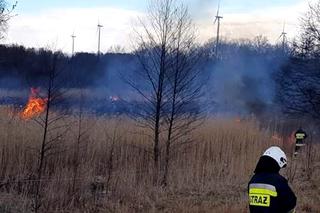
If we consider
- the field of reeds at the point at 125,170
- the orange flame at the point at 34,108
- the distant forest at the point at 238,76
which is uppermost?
the distant forest at the point at 238,76

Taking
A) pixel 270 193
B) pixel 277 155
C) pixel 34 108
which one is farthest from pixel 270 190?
pixel 34 108

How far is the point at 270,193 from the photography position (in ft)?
19.2

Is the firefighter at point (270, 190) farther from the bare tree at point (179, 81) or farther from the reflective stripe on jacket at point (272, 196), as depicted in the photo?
the bare tree at point (179, 81)

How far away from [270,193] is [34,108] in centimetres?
1185

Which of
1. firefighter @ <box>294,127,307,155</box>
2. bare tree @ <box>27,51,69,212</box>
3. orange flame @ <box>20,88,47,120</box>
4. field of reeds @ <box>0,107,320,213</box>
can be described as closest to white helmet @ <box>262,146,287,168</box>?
field of reeds @ <box>0,107,320,213</box>

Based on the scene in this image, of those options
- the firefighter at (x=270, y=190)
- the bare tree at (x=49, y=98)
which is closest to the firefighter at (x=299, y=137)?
the bare tree at (x=49, y=98)

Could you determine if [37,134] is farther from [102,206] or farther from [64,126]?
[102,206]

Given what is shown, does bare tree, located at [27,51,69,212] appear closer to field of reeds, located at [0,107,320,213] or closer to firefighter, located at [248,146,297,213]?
field of reeds, located at [0,107,320,213]

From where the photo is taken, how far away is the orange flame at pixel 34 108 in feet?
47.5

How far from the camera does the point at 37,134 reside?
42.8 ft

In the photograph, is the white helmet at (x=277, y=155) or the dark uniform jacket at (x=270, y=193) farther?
the white helmet at (x=277, y=155)

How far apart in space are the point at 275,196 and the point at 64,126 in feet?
28.6

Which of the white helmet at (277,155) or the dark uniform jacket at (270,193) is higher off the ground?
the white helmet at (277,155)

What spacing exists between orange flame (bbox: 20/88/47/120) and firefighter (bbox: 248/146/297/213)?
882cm
